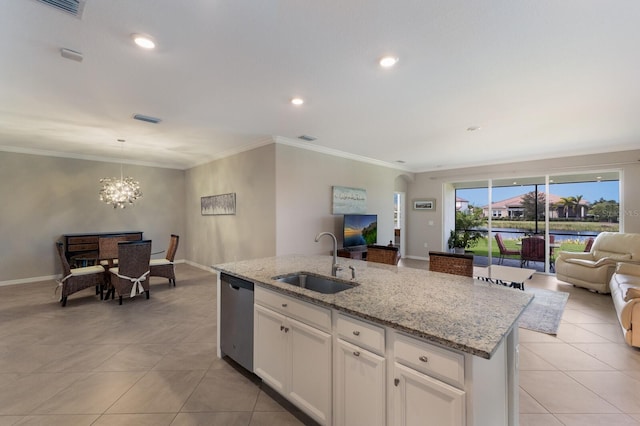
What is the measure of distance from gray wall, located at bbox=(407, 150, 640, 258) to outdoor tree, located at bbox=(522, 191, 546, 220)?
1.74 ft

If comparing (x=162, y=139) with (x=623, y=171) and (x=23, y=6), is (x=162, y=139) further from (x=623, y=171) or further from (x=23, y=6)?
(x=623, y=171)

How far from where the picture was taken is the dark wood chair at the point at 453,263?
2.63m

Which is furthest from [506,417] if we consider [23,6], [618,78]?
[23,6]

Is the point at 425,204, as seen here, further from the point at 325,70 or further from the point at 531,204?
the point at 325,70

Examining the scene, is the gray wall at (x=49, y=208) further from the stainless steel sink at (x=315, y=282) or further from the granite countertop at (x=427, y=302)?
the stainless steel sink at (x=315, y=282)

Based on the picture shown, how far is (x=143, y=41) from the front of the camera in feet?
6.90

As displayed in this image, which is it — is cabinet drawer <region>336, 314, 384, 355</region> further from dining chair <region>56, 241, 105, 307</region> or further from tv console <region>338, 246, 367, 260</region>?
dining chair <region>56, 241, 105, 307</region>

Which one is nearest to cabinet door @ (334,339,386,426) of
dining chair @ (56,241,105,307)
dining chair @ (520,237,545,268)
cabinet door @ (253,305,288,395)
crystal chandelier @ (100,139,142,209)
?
cabinet door @ (253,305,288,395)

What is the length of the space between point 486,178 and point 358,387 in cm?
732

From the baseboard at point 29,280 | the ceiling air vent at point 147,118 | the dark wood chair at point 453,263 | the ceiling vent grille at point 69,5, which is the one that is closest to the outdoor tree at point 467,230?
the dark wood chair at point 453,263

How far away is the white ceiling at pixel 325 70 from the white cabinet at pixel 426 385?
6.55 ft

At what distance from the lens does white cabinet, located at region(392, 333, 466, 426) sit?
1200 millimetres

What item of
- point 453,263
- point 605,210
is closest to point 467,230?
point 605,210

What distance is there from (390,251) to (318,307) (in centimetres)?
178
